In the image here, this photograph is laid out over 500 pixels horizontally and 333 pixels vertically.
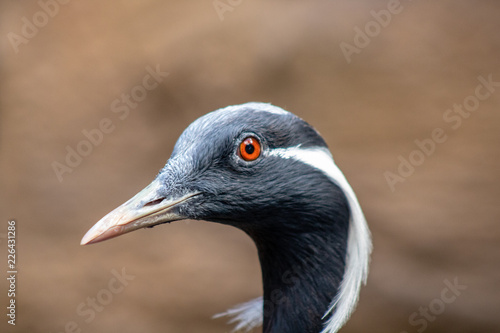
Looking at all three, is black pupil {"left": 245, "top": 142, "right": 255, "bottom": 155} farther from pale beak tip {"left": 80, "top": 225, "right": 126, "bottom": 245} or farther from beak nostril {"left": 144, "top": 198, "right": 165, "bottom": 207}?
pale beak tip {"left": 80, "top": 225, "right": 126, "bottom": 245}

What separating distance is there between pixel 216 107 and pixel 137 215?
12.0ft

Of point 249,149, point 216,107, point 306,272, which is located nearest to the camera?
point 249,149

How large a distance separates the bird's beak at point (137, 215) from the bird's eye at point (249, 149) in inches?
13.2

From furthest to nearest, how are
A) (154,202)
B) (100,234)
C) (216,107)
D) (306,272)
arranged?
1. (216,107)
2. (306,272)
3. (154,202)
4. (100,234)

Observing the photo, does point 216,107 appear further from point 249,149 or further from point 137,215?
point 137,215

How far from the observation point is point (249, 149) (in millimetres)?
2670

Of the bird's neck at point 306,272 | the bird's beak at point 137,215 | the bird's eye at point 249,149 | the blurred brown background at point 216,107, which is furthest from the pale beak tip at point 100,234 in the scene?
the blurred brown background at point 216,107

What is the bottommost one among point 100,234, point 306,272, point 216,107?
point 306,272

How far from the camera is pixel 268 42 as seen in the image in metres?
5.72

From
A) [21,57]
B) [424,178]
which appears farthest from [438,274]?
[21,57]

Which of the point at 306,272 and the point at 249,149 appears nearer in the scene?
the point at 249,149

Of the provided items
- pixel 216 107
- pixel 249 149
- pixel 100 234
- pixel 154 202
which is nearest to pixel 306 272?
pixel 249 149

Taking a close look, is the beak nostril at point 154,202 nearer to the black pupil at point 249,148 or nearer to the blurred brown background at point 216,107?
the black pupil at point 249,148

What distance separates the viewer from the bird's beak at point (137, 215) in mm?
2443
